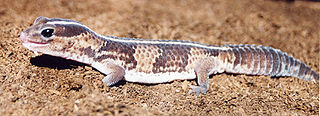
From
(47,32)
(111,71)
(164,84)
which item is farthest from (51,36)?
(164,84)

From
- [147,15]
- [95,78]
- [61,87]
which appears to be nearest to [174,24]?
[147,15]

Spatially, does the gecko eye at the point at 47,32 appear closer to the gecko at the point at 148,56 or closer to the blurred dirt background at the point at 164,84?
the gecko at the point at 148,56

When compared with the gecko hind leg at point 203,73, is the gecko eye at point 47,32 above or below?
above

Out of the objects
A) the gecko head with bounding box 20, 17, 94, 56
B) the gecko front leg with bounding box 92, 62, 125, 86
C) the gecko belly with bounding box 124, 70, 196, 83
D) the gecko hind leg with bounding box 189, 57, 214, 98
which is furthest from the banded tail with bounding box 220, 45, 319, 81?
the gecko head with bounding box 20, 17, 94, 56

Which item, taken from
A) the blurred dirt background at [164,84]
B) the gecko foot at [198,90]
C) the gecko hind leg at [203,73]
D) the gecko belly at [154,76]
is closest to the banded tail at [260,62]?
the blurred dirt background at [164,84]

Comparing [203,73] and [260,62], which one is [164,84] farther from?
[260,62]
